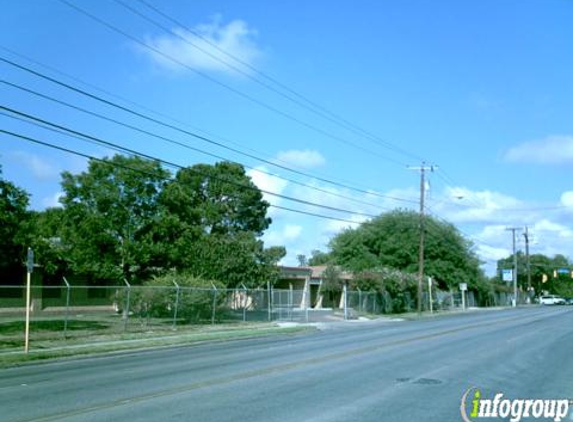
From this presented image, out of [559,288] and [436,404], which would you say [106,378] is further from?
[559,288]

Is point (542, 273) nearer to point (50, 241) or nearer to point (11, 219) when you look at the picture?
point (50, 241)

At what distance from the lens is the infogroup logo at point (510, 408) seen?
30.8 ft

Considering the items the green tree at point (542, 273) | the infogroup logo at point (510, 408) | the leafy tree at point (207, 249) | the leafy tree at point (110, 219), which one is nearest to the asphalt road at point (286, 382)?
the infogroup logo at point (510, 408)

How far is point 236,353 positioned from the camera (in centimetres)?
1927

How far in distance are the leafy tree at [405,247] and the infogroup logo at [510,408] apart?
55.9 m

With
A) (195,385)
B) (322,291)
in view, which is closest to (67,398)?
(195,385)

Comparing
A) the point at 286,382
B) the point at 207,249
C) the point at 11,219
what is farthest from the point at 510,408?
the point at 207,249

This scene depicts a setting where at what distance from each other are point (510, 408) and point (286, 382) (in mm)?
4213

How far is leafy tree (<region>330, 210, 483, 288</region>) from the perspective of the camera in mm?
68312

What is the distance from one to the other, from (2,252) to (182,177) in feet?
80.2

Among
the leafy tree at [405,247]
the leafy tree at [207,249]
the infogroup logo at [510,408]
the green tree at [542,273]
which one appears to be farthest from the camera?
the green tree at [542,273]

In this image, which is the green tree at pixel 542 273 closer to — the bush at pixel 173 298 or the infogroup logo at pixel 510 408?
the bush at pixel 173 298

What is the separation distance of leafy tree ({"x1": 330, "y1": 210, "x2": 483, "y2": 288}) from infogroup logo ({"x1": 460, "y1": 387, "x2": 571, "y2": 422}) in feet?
184

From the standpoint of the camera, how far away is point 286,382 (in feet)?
40.6
